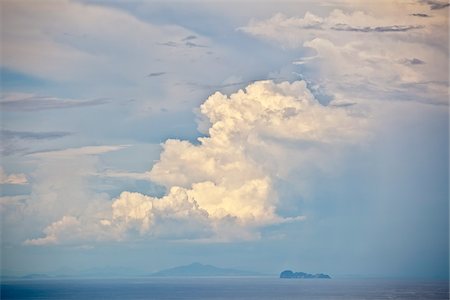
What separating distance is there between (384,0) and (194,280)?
2729 inches

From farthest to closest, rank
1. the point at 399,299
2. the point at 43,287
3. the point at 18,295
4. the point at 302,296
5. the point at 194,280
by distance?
the point at 194,280
the point at 43,287
the point at 18,295
the point at 302,296
the point at 399,299

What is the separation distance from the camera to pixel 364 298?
1658 inches

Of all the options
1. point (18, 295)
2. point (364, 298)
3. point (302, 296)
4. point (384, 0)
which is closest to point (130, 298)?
point (18, 295)

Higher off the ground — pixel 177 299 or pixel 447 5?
pixel 447 5

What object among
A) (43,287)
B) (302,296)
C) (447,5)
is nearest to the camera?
(447,5)

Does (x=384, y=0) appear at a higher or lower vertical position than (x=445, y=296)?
higher

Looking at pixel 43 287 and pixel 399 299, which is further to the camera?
pixel 43 287

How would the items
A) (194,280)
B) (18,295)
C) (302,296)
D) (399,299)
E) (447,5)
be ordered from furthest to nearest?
(194,280) → (18,295) → (302,296) → (399,299) → (447,5)

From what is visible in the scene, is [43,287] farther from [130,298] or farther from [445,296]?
[445,296]

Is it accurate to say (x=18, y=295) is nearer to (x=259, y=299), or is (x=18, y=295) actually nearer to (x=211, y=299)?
(x=211, y=299)

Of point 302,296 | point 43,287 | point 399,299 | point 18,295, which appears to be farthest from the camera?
point 43,287

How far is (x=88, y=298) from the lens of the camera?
45.2m

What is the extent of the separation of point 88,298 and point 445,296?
2236cm

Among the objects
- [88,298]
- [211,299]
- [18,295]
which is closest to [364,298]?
[211,299]
